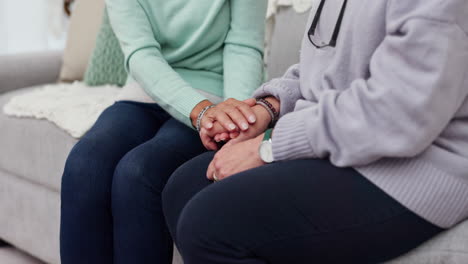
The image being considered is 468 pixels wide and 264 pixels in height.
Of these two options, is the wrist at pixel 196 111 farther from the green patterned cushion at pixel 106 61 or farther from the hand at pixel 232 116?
the green patterned cushion at pixel 106 61

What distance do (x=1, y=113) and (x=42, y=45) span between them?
1.42m

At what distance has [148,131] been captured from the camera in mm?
1335

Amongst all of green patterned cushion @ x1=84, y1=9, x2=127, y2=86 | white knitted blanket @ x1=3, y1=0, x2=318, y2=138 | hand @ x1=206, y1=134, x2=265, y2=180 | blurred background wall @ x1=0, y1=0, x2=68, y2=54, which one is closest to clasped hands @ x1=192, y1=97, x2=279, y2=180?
hand @ x1=206, y1=134, x2=265, y2=180

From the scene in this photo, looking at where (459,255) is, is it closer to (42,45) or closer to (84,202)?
(84,202)

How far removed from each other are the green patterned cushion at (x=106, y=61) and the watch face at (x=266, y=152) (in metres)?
1.08

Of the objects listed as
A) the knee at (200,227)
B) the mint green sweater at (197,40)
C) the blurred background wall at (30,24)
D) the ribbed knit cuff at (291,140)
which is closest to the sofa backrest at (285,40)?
the mint green sweater at (197,40)

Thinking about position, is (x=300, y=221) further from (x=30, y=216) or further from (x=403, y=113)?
(x=30, y=216)

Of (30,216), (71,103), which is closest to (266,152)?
(71,103)

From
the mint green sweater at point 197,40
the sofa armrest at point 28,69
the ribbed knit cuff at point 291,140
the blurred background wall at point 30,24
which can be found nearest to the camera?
the ribbed knit cuff at point 291,140

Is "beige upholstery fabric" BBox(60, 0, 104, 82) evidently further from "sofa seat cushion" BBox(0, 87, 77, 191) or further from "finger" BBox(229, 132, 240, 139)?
"finger" BBox(229, 132, 240, 139)

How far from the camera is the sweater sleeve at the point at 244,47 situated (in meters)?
1.37

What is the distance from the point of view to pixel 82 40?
2068 mm

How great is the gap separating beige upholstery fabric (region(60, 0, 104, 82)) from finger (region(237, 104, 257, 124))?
112 cm

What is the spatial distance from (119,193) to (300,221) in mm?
467
